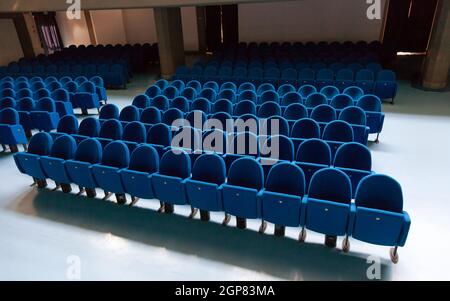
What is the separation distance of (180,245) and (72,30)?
14.7 meters

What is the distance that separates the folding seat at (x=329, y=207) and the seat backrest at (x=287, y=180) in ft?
0.44

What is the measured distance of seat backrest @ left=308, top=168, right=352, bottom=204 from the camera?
3.12 meters

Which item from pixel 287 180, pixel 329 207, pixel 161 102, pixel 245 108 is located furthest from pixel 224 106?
pixel 329 207

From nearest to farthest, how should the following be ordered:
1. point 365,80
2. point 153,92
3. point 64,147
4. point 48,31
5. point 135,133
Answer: point 64,147 → point 135,133 → point 153,92 → point 365,80 → point 48,31

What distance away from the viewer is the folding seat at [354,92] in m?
6.06

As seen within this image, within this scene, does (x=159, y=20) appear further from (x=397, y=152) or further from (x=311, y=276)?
(x=311, y=276)

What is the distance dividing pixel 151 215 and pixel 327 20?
1102 cm

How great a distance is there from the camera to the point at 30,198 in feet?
14.2

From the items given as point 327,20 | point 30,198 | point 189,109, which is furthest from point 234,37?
point 30,198

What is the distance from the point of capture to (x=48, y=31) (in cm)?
1388

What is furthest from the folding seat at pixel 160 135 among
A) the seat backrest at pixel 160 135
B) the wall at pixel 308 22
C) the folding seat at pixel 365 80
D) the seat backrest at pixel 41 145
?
the wall at pixel 308 22

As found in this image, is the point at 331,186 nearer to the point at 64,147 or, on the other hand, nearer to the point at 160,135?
the point at 160,135

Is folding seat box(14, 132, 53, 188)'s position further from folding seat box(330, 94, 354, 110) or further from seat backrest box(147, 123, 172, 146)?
folding seat box(330, 94, 354, 110)

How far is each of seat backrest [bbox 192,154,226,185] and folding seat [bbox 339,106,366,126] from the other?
2.59 m
